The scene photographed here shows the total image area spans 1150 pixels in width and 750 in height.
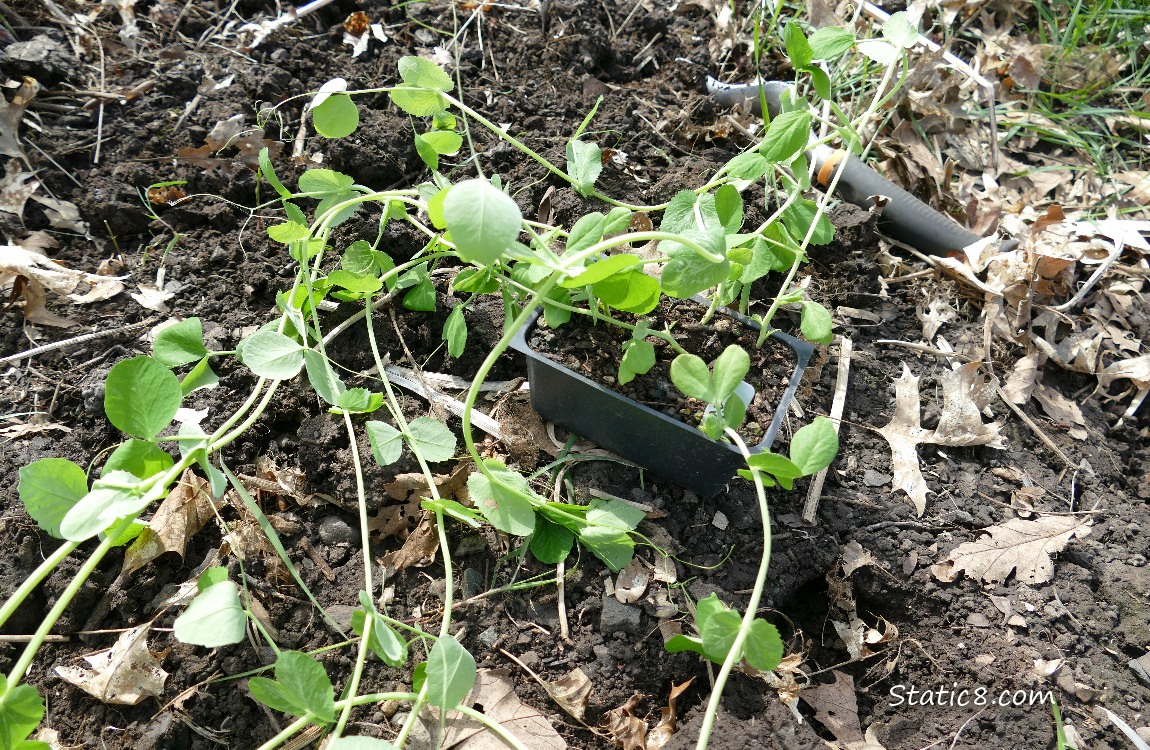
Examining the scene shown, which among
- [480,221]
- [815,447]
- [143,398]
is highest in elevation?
[480,221]

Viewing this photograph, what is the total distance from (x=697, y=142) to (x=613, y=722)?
5.97 feet

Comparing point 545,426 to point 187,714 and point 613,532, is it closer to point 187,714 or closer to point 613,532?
point 613,532

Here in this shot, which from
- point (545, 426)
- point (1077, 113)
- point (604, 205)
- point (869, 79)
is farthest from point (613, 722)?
point (1077, 113)

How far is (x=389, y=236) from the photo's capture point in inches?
78.1

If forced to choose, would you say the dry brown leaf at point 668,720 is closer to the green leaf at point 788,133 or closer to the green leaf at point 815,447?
the green leaf at point 815,447

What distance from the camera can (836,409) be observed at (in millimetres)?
1911

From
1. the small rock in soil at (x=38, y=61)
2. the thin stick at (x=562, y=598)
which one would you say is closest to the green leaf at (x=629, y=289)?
the thin stick at (x=562, y=598)

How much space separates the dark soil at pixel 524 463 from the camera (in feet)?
4.85

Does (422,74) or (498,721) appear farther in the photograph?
(422,74)

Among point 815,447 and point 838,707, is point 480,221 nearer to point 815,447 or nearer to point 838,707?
point 815,447

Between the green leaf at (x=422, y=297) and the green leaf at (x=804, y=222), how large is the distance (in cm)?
90

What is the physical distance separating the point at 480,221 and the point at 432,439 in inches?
25.2

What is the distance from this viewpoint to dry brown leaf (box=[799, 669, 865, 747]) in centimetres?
150

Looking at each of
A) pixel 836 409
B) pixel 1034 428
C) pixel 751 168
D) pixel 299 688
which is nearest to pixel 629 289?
pixel 751 168
